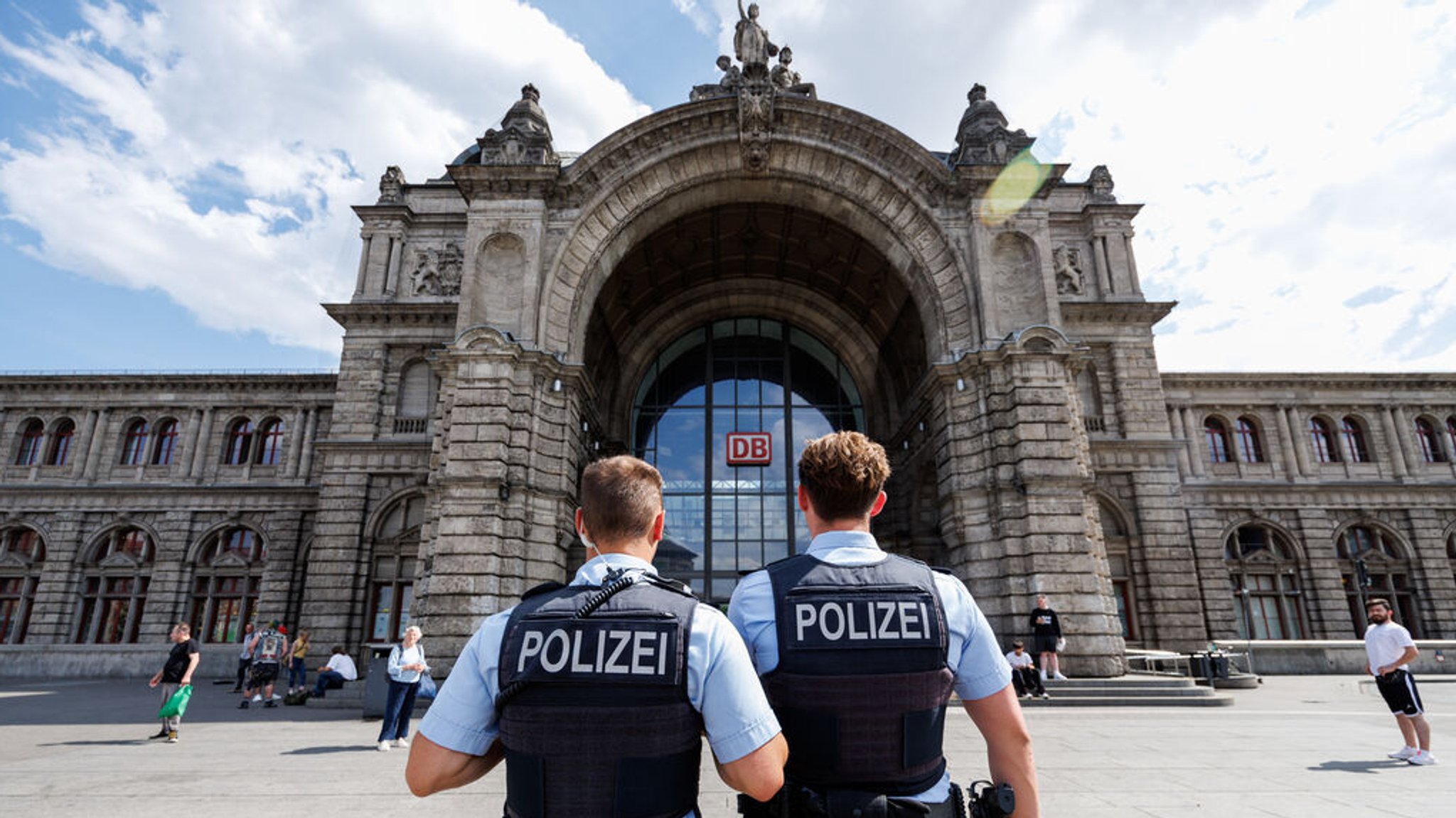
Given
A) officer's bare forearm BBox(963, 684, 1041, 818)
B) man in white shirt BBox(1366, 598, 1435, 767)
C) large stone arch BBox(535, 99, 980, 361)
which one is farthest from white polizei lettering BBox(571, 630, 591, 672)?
large stone arch BBox(535, 99, 980, 361)

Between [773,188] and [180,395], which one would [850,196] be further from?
[180,395]

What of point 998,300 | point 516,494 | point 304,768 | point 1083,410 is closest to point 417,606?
point 516,494

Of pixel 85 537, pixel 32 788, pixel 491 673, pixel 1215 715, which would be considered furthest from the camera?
pixel 85 537

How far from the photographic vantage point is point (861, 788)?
236 cm

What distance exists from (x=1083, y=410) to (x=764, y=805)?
83.8ft

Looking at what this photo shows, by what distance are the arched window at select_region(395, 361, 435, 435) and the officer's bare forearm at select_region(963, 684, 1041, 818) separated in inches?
946

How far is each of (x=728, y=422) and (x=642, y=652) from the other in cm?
2212

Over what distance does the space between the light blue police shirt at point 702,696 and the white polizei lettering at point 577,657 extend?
19 cm

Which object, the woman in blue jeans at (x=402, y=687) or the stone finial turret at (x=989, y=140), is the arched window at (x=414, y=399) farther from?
the stone finial turret at (x=989, y=140)

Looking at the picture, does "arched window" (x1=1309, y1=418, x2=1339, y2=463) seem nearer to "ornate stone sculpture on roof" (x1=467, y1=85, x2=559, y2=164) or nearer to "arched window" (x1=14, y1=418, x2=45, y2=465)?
"ornate stone sculpture on roof" (x1=467, y1=85, x2=559, y2=164)

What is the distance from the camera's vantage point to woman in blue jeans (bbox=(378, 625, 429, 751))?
29.9 feet

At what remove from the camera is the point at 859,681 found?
2.40 meters

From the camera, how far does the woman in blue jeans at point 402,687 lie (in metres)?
9.10

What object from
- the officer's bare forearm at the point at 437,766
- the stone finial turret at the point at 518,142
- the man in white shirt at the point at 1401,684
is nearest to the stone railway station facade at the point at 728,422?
the stone finial turret at the point at 518,142
